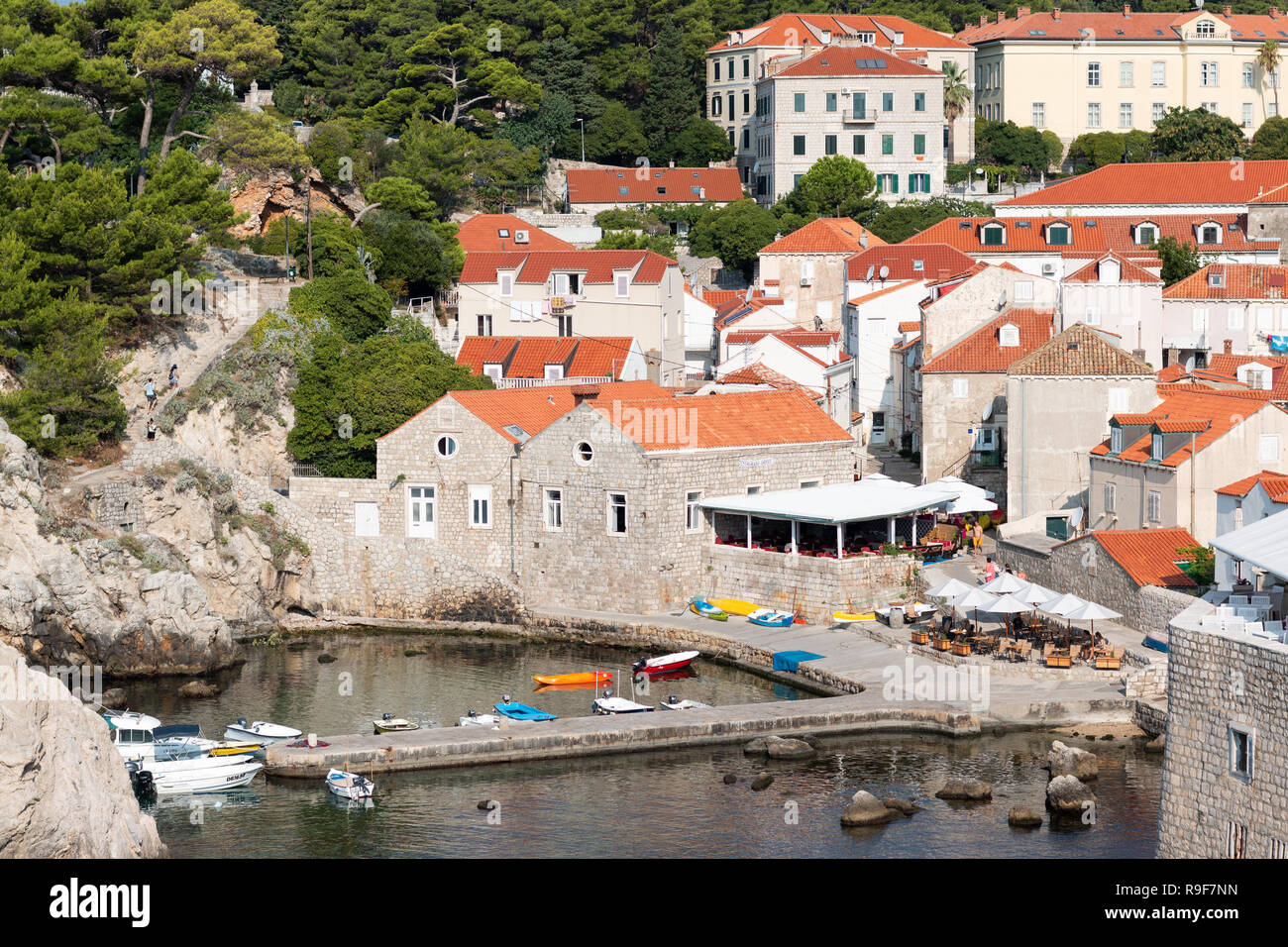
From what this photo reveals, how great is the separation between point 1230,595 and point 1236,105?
302ft

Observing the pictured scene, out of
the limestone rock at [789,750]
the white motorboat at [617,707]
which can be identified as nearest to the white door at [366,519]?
the white motorboat at [617,707]

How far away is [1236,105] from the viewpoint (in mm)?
112625

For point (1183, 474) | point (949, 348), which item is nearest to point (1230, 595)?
point (1183, 474)

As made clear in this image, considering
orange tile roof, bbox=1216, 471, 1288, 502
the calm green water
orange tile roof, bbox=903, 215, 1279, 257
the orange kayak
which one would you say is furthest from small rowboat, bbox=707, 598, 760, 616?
orange tile roof, bbox=903, 215, 1279, 257

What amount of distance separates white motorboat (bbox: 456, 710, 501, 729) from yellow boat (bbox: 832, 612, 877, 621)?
10041 millimetres

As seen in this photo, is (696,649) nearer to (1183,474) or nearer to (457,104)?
(1183,474)

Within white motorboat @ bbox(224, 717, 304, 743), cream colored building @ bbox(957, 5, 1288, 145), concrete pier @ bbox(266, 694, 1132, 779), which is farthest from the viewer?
cream colored building @ bbox(957, 5, 1288, 145)

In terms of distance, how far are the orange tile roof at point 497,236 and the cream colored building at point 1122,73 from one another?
46010 millimetres

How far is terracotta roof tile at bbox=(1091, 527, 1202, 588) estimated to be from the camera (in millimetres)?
38781

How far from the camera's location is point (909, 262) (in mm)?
69375

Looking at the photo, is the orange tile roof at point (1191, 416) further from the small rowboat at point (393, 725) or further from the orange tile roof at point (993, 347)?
the small rowboat at point (393, 725)

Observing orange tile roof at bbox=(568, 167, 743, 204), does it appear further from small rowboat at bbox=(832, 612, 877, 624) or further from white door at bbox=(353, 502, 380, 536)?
small rowboat at bbox=(832, 612, 877, 624)

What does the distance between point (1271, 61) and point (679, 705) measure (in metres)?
88.5

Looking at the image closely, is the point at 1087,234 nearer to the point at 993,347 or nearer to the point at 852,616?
the point at 993,347
